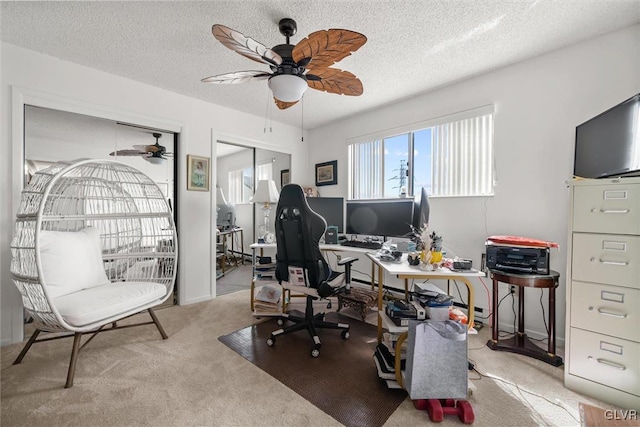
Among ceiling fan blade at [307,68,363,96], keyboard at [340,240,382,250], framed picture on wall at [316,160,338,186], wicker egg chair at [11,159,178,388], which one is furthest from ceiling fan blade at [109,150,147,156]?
keyboard at [340,240,382,250]

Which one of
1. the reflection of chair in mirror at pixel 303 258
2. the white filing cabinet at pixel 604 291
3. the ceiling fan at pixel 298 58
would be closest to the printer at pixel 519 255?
the white filing cabinet at pixel 604 291

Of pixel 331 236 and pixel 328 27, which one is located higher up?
pixel 328 27

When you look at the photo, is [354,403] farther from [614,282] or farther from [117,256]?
[117,256]

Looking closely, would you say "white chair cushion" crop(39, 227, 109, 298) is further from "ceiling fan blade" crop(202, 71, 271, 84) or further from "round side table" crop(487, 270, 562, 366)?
"round side table" crop(487, 270, 562, 366)

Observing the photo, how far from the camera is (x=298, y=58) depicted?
1.54 metres

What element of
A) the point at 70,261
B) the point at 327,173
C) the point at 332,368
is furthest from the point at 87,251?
the point at 327,173

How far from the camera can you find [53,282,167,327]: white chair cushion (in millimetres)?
1614

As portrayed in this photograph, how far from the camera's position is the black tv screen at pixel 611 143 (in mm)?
1477

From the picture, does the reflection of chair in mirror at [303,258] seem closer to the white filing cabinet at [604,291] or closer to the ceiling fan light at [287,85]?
the ceiling fan light at [287,85]

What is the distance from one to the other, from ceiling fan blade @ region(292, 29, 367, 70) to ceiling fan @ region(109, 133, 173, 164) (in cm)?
220

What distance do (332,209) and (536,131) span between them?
215 cm

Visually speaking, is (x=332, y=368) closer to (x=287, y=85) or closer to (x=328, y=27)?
(x=287, y=85)

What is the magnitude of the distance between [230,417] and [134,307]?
1111 mm

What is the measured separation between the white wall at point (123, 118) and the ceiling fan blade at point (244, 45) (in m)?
1.87
